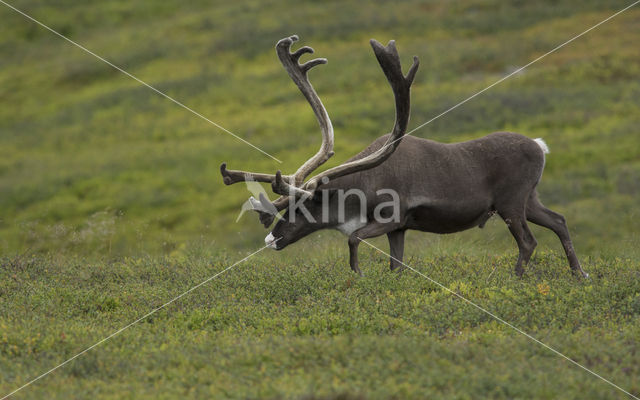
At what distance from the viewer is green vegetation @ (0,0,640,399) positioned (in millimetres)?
7164

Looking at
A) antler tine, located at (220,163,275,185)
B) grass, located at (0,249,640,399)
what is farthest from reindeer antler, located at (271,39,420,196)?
grass, located at (0,249,640,399)

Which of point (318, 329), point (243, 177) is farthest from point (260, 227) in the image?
point (318, 329)

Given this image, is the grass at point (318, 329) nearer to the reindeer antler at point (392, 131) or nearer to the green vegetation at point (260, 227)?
the green vegetation at point (260, 227)

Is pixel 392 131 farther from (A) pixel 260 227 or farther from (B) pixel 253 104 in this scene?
(B) pixel 253 104

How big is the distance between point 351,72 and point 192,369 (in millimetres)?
32737

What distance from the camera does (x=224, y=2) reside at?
59438mm

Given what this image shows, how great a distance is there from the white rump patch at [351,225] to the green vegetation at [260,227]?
1.97ft

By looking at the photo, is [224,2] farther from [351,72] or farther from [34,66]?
[351,72]

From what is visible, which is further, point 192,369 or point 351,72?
point 351,72

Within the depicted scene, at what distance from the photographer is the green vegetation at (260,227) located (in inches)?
282

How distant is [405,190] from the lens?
10258mm

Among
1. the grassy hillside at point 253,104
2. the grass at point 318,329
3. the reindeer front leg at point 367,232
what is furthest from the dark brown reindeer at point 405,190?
the grassy hillside at point 253,104

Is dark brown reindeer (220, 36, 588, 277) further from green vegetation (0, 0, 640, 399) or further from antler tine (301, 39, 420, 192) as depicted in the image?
green vegetation (0, 0, 640, 399)

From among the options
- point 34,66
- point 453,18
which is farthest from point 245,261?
point 34,66
